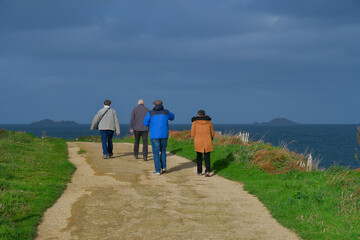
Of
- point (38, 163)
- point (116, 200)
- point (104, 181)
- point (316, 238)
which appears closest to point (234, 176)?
point (104, 181)

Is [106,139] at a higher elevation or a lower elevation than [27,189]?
higher

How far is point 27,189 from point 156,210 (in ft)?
12.5

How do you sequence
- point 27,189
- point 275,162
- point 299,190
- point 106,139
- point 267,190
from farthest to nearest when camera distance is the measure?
point 106,139 → point 275,162 → point 267,190 → point 27,189 → point 299,190

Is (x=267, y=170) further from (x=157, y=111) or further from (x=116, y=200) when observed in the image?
(x=116, y=200)

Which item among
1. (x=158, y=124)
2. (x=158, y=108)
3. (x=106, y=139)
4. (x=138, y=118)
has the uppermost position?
(x=158, y=108)

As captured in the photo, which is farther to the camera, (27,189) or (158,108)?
(158,108)

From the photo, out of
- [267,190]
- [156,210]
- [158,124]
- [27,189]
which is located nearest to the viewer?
[156,210]

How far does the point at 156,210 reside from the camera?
299 inches

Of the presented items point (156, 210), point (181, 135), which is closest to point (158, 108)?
point (156, 210)

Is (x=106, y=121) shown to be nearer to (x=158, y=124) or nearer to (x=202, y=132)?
(x=158, y=124)

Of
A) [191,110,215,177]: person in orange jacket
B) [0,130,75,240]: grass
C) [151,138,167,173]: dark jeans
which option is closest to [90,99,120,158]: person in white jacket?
[0,130,75,240]: grass

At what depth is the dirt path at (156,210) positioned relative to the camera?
6.23 m

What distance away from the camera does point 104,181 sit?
10.9m

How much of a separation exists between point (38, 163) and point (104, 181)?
427 centimetres
